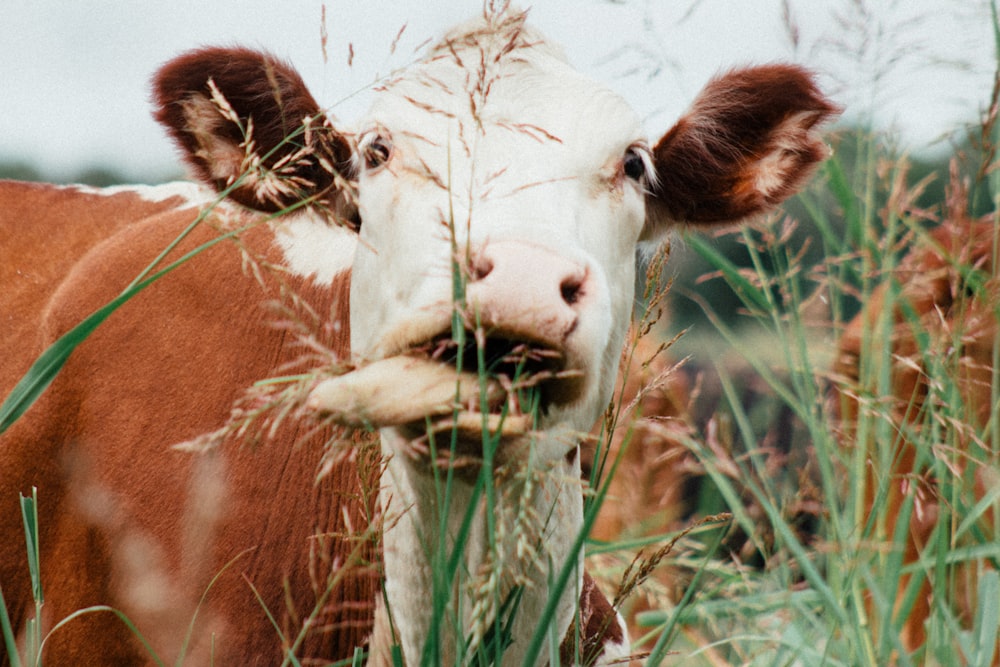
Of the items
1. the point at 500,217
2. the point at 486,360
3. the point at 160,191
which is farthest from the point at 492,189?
the point at 160,191

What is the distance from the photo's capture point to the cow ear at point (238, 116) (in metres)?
2.50

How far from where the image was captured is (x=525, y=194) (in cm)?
200

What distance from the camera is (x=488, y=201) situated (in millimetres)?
1931

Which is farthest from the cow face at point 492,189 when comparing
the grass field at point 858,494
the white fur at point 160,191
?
the white fur at point 160,191

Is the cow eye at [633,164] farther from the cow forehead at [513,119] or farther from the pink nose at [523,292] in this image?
the pink nose at [523,292]

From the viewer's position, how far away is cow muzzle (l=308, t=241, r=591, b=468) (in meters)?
1.59

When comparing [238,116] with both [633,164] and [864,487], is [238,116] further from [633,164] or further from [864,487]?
[864,487]

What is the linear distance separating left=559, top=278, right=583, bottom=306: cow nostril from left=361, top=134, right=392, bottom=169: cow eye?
0.76 meters

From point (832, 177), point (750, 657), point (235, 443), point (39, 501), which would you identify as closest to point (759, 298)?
point (832, 177)

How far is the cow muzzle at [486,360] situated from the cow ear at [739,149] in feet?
3.42

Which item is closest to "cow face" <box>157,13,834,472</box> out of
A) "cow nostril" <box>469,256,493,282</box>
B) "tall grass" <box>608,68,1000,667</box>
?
"cow nostril" <box>469,256,493,282</box>

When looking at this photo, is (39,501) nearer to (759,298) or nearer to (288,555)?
(288,555)

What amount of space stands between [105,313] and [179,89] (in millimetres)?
1360

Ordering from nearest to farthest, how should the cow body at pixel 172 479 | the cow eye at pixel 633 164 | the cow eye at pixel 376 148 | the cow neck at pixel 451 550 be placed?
1. the cow neck at pixel 451 550
2. the cow eye at pixel 376 148
3. the cow eye at pixel 633 164
4. the cow body at pixel 172 479
